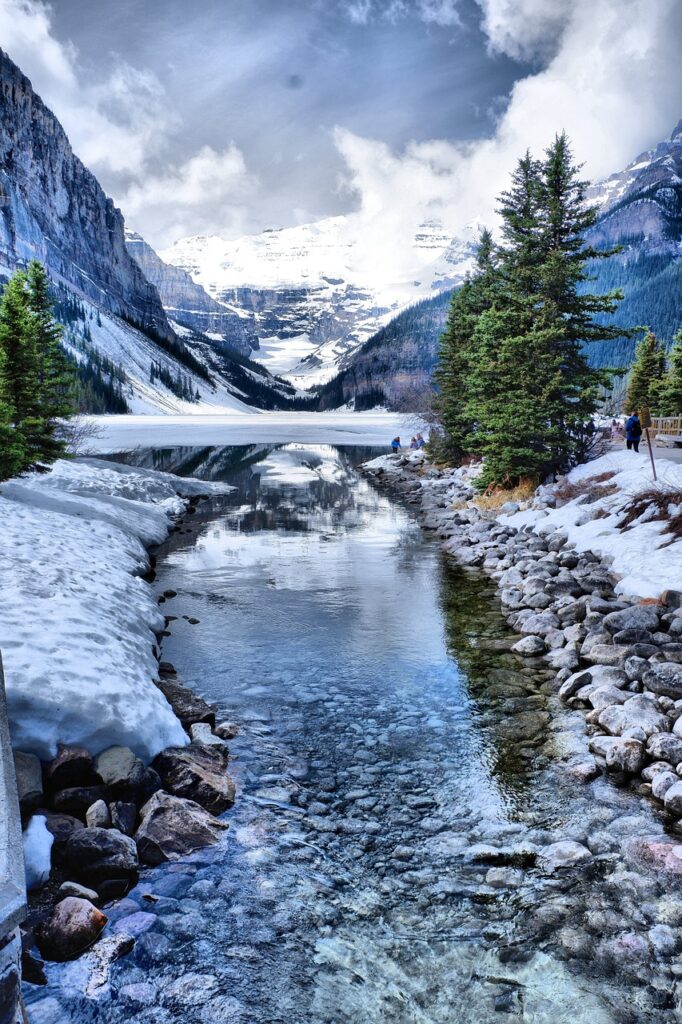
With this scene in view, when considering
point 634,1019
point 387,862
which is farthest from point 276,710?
point 634,1019

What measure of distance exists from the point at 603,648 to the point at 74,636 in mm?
8481

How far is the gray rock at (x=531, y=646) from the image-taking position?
11.7m

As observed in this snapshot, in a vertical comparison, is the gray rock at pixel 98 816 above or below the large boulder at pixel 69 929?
above

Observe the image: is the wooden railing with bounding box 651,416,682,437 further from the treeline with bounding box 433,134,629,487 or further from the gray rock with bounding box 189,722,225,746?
the gray rock with bounding box 189,722,225,746

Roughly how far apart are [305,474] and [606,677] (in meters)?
40.5

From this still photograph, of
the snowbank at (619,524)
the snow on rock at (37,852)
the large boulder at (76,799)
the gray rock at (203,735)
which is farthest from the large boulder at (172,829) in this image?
the snowbank at (619,524)

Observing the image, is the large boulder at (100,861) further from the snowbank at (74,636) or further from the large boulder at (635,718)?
the large boulder at (635,718)

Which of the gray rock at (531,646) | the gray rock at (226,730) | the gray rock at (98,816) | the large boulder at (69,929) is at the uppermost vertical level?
the gray rock at (98,816)

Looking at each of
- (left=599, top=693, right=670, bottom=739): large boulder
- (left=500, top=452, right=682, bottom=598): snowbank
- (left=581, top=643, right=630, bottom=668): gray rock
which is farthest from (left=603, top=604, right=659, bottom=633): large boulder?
(left=599, top=693, right=670, bottom=739): large boulder

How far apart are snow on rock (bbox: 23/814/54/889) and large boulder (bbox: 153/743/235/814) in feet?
5.04

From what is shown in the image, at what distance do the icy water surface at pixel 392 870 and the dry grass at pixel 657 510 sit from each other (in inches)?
207

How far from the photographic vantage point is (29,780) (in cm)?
600

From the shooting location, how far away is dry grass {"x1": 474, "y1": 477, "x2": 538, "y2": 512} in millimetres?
25312

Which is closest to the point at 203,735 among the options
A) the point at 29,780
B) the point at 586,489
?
the point at 29,780
